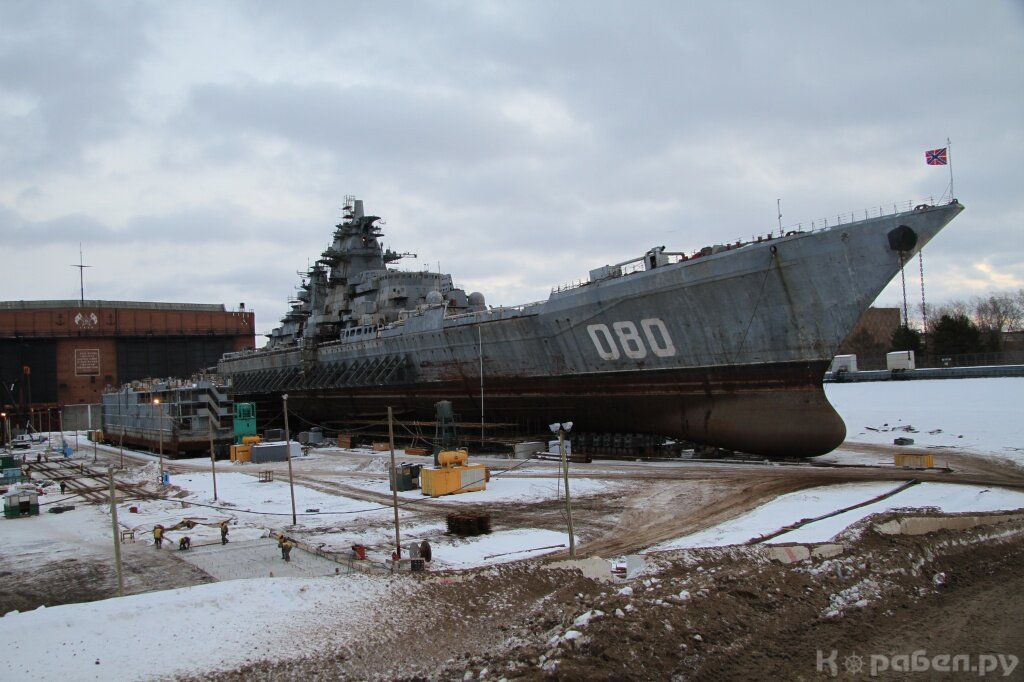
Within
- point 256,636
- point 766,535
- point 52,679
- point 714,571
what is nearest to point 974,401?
point 766,535

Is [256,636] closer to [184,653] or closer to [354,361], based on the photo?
[184,653]

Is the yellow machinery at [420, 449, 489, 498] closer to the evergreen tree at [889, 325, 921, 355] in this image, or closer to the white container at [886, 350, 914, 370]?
the white container at [886, 350, 914, 370]

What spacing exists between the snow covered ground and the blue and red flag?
31.6 feet

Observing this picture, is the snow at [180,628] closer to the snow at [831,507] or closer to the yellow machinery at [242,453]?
the snow at [831,507]

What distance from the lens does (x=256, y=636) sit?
28.3 ft

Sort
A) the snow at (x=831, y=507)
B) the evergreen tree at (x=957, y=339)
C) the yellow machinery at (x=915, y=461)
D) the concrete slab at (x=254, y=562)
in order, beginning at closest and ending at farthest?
the concrete slab at (x=254, y=562) < the snow at (x=831, y=507) < the yellow machinery at (x=915, y=461) < the evergreen tree at (x=957, y=339)

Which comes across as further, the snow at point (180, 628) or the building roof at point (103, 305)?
the building roof at point (103, 305)

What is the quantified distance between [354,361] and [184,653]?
30.7 meters

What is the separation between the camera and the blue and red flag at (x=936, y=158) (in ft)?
64.0

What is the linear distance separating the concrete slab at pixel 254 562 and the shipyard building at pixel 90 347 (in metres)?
61.8

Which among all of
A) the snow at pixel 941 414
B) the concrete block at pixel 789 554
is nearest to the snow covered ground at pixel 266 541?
the snow at pixel 941 414

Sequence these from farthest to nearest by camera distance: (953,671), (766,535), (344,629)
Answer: (766,535) < (344,629) < (953,671)

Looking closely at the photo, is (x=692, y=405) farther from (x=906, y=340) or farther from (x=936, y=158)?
(x=906, y=340)

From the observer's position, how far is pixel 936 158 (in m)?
19.6
